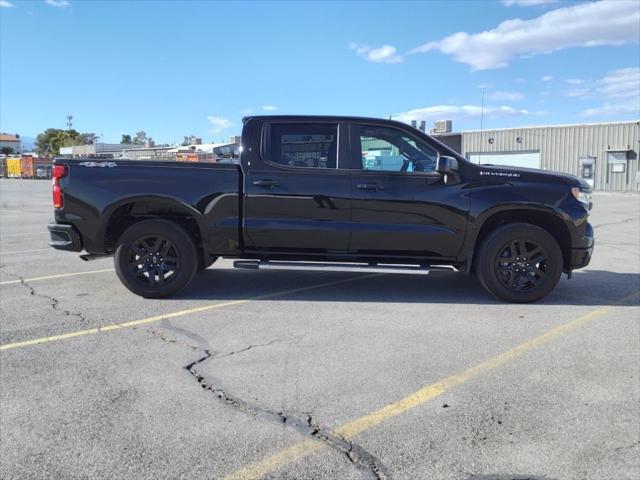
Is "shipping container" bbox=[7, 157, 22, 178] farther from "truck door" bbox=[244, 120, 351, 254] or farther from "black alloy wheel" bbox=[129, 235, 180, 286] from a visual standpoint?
"truck door" bbox=[244, 120, 351, 254]

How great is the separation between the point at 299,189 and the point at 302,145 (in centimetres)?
55

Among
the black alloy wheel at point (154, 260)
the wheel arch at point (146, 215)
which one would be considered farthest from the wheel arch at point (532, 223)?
the black alloy wheel at point (154, 260)

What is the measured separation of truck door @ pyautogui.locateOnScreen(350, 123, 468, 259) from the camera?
6.31 m

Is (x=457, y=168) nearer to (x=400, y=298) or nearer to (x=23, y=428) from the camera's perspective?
(x=400, y=298)

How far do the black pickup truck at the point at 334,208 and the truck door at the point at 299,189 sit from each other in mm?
11

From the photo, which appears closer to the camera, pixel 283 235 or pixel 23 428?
pixel 23 428

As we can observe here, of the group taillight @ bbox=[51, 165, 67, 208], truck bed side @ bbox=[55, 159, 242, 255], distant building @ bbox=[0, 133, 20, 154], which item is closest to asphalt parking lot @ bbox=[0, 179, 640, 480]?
truck bed side @ bbox=[55, 159, 242, 255]

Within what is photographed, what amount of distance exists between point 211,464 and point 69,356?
216cm

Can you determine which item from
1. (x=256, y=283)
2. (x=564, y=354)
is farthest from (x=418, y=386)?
(x=256, y=283)

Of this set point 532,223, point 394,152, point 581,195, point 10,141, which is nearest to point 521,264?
point 532,223

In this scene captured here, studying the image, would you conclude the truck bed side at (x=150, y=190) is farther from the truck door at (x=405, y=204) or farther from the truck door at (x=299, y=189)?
the truck door at (x=405, y=204)

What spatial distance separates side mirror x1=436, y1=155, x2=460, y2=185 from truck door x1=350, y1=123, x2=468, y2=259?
6 centimetres

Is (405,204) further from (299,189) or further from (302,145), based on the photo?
(302,145)

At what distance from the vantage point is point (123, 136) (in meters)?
136
